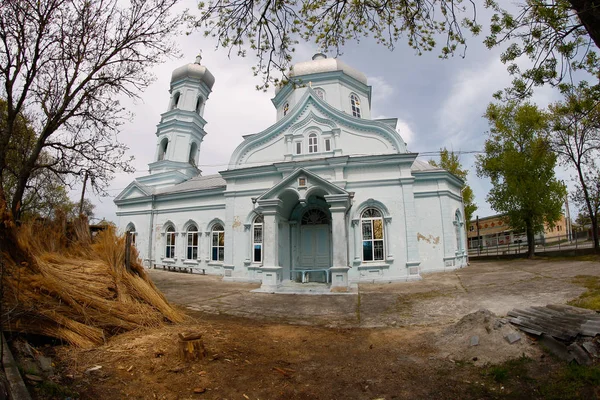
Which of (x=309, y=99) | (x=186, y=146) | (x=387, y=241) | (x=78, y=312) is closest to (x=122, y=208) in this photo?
(x=186, y=146)

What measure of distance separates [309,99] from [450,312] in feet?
37.7

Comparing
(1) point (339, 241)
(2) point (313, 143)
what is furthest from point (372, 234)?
(2) point (313, 143)

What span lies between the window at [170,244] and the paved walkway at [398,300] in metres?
7.32

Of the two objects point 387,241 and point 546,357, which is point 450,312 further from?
point 387,241

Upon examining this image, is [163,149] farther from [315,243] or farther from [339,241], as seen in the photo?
[339,241]

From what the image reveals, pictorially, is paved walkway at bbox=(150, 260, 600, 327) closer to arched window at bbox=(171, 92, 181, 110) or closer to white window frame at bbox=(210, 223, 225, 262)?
white window frame at bbox=(210, 223, 225, 262)

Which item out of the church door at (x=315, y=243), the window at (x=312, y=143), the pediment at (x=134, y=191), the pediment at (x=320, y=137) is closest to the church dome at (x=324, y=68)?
the pediment at (x=320, y=137)

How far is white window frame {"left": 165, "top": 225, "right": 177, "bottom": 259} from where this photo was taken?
747 inches

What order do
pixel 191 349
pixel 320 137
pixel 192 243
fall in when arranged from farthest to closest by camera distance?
pixel 192 243 → pixel 320 137 → pixel 191 349

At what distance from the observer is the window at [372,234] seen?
44.4 ft

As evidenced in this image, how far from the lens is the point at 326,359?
4.73 metres

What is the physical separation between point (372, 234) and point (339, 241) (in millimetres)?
3070

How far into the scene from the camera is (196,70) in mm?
22359

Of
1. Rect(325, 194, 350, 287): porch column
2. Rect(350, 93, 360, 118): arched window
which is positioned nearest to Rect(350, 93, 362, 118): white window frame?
Rect(350, 93, 360, 118): arched window
